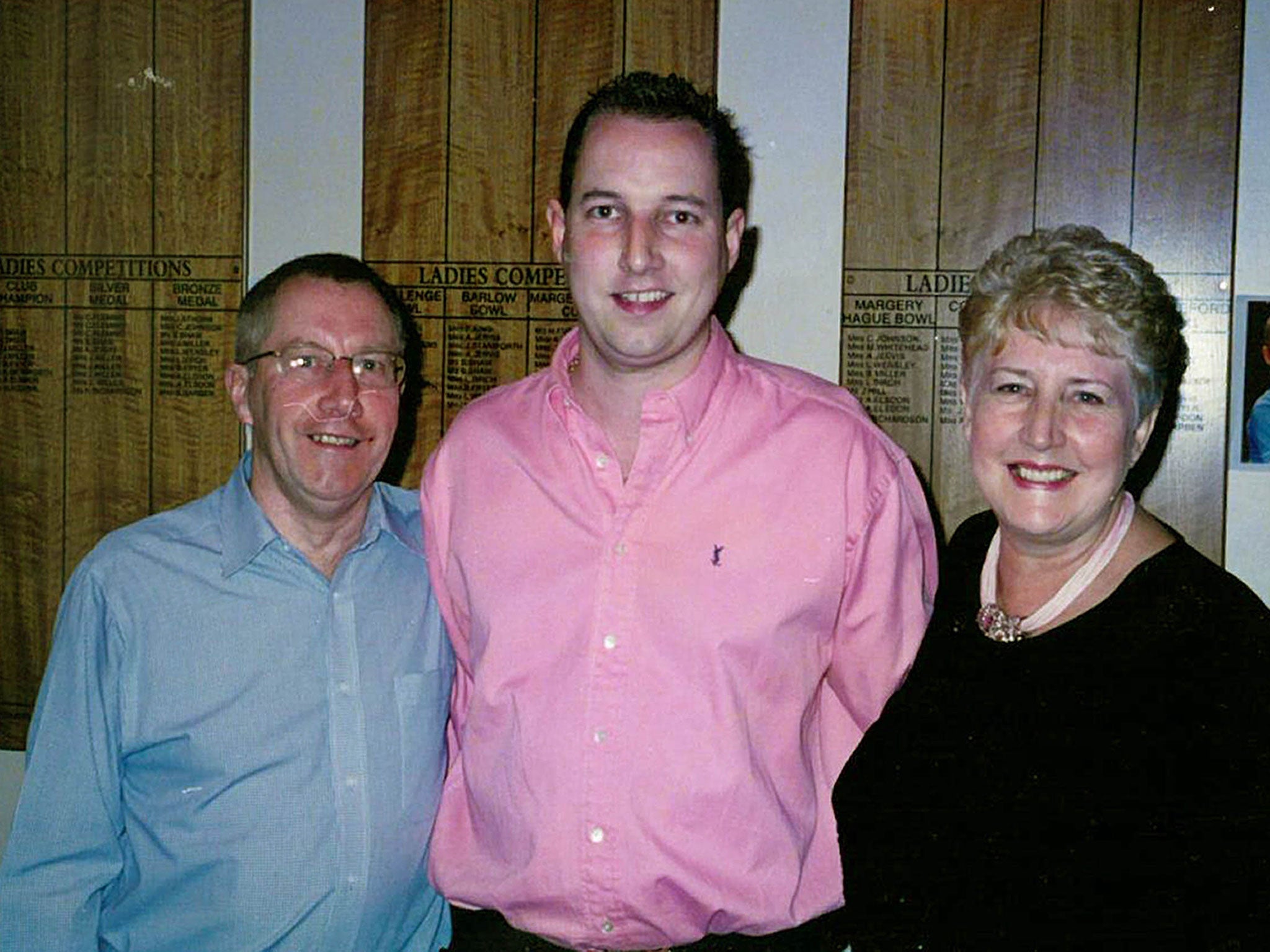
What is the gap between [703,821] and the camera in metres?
1.58

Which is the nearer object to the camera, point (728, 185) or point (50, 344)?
point (728, 185)

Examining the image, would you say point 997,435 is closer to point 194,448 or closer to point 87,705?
point 87,705

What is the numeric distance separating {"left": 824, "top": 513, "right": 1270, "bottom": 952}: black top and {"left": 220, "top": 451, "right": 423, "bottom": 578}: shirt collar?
3.10 ft

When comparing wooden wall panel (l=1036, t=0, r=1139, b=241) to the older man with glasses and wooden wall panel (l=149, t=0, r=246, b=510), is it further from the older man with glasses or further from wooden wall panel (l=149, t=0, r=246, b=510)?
wooden wall panel (l=149, t=0, r=246, b=510)

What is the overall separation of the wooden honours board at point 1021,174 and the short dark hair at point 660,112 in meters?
0.80

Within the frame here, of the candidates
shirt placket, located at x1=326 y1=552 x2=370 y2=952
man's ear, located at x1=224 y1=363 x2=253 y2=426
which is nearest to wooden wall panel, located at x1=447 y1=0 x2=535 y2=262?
man's ear, located at x1=224 y1=363 x2=253 y2=426

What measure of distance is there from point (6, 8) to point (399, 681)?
2.35 m

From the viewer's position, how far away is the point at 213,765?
168 cm

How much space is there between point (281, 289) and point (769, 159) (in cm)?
126

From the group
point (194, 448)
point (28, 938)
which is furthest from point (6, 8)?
point (28, 938)

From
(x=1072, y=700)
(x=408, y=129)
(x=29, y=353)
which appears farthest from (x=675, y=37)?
(x=29, y=353)

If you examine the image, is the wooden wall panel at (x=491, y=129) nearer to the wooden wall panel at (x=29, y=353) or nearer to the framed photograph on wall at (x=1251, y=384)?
the wooden wall panel at (x=29, y=353)

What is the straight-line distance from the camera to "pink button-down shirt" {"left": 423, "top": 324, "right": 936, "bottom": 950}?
5.18 feet

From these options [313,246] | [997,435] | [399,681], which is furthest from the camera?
[313,246]
